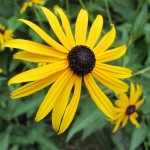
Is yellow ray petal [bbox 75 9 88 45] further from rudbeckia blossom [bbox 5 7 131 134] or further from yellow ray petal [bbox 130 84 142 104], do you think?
yellow ray petal [bbox 130 84 142 104]

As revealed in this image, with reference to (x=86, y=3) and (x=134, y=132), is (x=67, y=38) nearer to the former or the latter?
(x=134, y=132)

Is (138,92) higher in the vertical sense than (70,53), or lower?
lower

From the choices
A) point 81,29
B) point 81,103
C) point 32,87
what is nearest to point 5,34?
point 81,103

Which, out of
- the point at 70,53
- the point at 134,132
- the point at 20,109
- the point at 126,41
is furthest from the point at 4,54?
the point at 70,53

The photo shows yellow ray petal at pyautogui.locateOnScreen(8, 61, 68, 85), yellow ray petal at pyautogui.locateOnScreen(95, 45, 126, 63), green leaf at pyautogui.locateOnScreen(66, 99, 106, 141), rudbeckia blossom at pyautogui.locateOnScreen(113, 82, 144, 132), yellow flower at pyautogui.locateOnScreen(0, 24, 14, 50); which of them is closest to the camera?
yellow ray petal at pyautogui.locateOnScreen(8, 61, 68, 85)

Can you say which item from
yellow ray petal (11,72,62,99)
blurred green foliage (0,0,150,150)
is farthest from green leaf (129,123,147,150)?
yellow ray petal (11,72,62,99)
